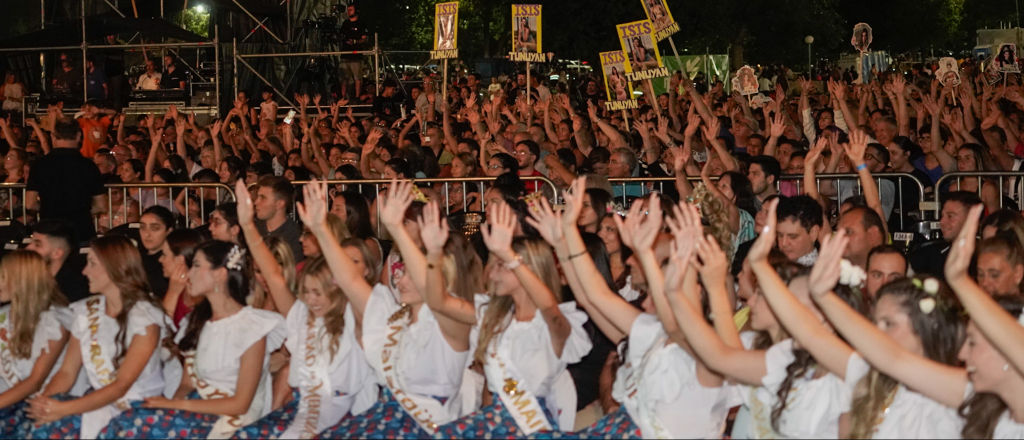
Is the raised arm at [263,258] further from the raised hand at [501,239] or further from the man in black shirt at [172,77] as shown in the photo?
the man in black shirt at [172,77]

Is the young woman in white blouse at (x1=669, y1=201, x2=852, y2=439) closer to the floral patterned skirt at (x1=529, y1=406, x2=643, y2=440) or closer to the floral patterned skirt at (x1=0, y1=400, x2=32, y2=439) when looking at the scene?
the floral patterned skirt at (x1=529, y1=406, x2=643, y2=440)

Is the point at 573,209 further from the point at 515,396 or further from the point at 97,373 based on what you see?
the point at 97,373

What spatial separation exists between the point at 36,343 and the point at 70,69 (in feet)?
47.5

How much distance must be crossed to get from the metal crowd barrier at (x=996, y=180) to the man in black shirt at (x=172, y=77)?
519 inches

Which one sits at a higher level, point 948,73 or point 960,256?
point 948,73

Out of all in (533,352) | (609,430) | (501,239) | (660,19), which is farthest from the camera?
(660,19)

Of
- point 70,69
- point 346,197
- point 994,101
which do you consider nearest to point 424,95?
point 70,69

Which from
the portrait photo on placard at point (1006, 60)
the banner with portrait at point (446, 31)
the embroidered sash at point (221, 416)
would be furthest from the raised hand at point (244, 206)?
the portrait photo on placard at point (1006, 60)

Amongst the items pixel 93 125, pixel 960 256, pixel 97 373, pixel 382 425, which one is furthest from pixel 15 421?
pixel 93 125

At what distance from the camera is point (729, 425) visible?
5738 mm

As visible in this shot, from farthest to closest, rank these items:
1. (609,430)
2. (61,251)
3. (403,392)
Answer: (61,251), (403,392), (609,430)

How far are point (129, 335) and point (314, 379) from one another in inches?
38.0

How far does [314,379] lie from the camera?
591cm

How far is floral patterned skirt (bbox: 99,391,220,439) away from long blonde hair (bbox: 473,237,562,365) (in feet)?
4.56
